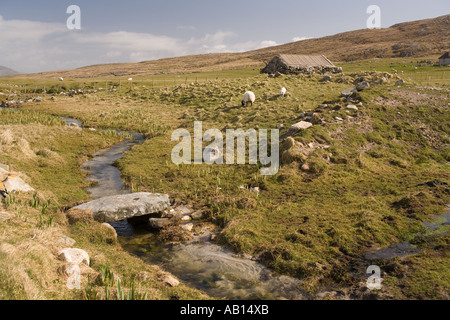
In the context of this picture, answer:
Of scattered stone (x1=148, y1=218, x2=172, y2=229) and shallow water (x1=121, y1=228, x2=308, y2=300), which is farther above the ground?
scattered stone (x1=148, y1=218, x2=172, y2=229)

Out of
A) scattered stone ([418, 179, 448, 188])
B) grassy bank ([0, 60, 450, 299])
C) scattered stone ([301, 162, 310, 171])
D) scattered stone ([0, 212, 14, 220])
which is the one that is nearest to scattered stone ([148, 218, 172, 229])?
grassy bank ([0, 60, 450, 299])

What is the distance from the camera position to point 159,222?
12.4m

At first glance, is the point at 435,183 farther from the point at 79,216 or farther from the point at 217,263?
the point at 79,216

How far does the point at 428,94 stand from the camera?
25719mm

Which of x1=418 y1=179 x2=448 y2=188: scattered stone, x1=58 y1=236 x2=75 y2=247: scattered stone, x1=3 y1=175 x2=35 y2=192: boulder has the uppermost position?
x1=3 y1=175 x2=35 y2=192: boulder

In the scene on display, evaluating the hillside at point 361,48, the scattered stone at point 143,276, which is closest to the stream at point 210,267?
the scattered stone at point 143,276

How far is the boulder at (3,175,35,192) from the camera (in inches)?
494

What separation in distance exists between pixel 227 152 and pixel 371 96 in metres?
12.3

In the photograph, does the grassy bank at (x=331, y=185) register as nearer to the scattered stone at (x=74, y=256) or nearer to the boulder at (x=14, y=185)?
the scattered stone at (x=74, y=256)

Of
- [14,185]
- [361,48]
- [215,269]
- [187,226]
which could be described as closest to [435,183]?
[215,269]

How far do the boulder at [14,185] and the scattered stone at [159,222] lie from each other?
213 inches

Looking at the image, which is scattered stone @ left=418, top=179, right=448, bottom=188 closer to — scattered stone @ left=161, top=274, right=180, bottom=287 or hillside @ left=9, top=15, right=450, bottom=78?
scattered stone @ left=161, top=274, right=180, bottom=287

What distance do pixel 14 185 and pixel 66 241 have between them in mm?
5013

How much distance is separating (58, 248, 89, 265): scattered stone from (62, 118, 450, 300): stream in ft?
6.78
